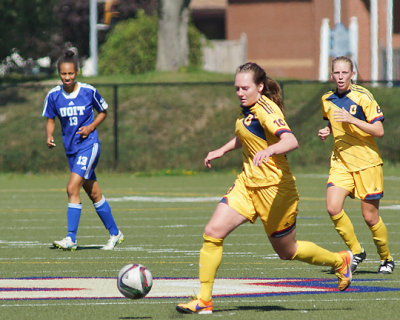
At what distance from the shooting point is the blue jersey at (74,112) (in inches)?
485

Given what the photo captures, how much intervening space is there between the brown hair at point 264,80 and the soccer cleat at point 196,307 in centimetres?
166

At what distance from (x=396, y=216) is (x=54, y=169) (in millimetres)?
13447

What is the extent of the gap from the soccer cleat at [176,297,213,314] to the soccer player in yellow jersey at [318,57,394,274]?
106 inches

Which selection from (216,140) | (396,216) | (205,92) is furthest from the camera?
(205,92)

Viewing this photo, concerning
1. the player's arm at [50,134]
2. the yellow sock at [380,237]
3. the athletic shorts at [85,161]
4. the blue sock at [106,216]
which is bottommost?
the blue sock at [106,216]

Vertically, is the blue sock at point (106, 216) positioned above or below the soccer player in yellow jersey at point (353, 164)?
below

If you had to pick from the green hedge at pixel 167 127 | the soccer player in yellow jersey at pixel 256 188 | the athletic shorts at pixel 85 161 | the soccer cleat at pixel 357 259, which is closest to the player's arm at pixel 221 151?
the soccer player in yellow jersey at pixel 256 188

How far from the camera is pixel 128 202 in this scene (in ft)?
61.8

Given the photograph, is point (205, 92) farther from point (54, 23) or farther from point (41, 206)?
point (41, 206)

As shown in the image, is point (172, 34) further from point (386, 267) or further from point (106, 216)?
point (386, 267)

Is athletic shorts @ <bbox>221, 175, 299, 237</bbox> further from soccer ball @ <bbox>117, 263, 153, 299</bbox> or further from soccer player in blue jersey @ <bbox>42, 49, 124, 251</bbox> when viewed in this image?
soccer player in blue jersey @ <bbox>42, 49, 124, 251</bbox>

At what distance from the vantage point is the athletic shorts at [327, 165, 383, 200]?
10.3m

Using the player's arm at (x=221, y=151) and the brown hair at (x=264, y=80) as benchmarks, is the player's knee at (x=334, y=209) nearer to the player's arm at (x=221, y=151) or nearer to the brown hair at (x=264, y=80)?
the player's arm at (x=221, y=151)

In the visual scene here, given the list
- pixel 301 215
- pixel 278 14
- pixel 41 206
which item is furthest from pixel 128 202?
pixel 278 14
